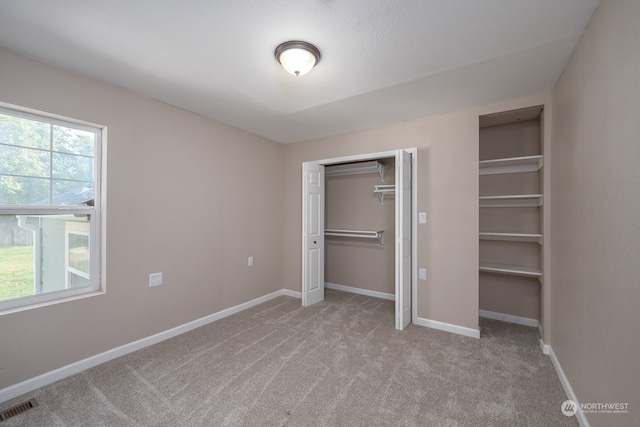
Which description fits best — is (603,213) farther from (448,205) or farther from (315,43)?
(315,43)

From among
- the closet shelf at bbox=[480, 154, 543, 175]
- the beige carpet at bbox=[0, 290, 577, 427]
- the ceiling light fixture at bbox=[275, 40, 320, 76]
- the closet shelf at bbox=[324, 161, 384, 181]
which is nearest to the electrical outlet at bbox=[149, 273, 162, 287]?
the beige carpet at bbox=[0, 290, 577, 427]

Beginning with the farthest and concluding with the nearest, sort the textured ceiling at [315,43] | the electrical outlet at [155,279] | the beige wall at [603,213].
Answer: the electrical outlet at [155,279] → the textured ceiling at [315,43] → the beige wall at [603,213]

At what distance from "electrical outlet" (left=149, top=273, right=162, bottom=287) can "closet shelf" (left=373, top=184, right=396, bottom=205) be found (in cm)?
286

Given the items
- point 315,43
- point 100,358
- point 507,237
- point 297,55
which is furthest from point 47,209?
point 507,237

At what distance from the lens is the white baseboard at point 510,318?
306cm

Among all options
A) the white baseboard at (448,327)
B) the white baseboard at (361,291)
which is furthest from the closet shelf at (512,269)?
the white baseboard at (361,291)

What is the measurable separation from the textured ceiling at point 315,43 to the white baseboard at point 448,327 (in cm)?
235

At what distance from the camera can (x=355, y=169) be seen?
4207 mm

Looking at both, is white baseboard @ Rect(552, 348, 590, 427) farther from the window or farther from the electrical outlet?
the window

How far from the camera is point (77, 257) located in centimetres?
228

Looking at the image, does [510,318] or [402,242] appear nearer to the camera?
[402,242]

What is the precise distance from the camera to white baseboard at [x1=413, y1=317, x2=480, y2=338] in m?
2.84

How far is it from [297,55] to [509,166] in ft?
8.94

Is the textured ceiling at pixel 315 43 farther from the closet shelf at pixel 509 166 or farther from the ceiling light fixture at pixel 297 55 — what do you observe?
the closet shelf at pixel 509 166
